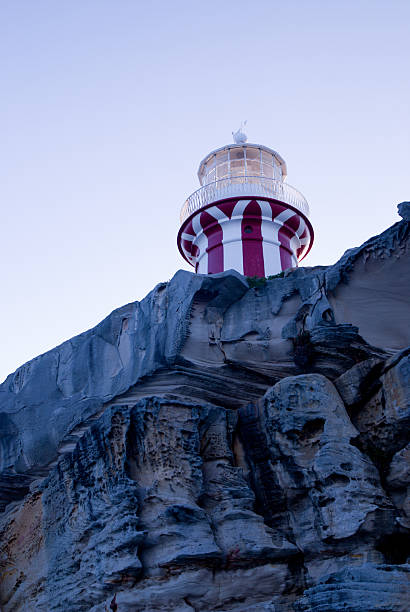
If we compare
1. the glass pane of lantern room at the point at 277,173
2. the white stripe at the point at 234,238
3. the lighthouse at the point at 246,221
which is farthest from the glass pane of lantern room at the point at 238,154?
the white stripe at the point at 234,238

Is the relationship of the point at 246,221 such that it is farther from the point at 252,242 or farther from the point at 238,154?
the point at 238,154

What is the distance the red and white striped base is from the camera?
18.5 metres

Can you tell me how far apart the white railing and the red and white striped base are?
26 cm

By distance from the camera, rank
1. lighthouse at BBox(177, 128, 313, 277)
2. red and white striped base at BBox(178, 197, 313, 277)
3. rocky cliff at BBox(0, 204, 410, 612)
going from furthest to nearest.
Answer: lighthouse at BBox(177, 128, 313, 277)
red and white striped base at BBox(178, 197, 313, 277)
rocky cliff at BBox(0, 204, 410, 612)

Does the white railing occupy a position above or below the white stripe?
above

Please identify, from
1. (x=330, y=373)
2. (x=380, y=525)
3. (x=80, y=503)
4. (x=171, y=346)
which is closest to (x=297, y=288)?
(x=330, y=373)

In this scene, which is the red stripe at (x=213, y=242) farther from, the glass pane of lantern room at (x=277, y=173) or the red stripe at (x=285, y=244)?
the glass pane of lantern room at (x=277, y=173)

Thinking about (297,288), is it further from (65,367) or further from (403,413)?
(65,367)

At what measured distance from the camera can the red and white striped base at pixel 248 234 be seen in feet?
60.7

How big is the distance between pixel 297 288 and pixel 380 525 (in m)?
3.94

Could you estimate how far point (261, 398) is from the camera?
10.1m

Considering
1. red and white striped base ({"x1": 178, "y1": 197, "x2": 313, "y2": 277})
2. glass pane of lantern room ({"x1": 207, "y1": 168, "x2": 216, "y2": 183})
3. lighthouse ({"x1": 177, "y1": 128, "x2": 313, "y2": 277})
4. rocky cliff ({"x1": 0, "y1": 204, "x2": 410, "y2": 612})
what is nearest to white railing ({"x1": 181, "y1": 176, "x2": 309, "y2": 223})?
lighthouse ({"x1": 177, "y1": 128, "x2": 313, "y2": 277})

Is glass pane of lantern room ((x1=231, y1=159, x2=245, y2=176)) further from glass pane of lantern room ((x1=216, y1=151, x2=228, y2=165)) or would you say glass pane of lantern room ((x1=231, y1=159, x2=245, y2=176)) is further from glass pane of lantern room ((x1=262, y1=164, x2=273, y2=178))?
glass pane of lantern room ((x1=262, y1=164, x2=273, y2=178))

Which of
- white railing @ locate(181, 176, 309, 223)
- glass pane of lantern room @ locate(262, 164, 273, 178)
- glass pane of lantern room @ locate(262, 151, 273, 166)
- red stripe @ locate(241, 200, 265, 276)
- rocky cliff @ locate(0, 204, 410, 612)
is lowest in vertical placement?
rocky cliff @ locate(0, 204, 410, 612)
